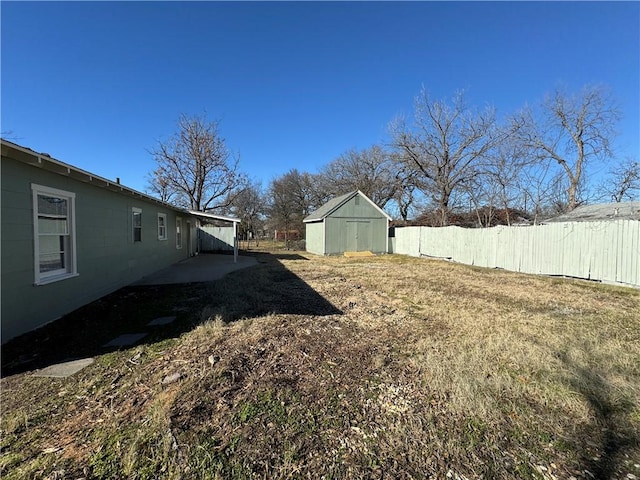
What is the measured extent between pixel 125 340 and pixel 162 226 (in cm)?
873

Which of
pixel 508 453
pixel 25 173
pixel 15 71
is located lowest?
pixel 508 453

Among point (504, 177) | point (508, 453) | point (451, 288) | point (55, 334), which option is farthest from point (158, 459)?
point (504, 177)

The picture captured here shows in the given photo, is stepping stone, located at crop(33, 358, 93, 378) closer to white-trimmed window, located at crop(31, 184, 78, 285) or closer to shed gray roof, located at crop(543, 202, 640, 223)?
white-trimmed window, located at crop(31, 184, 78, 285)

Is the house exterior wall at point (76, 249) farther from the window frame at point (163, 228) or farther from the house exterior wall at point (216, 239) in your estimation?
the house exterior wall at point (216, 239)

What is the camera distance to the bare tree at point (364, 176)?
30078mm

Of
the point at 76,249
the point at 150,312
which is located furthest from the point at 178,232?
the point at 150,312

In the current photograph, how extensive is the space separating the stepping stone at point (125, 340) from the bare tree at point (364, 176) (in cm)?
2689

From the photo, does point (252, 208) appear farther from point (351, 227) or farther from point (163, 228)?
point (163, 228)

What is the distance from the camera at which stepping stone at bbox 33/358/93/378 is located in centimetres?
324

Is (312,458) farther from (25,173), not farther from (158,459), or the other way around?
(25,173)

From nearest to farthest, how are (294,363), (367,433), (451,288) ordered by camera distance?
(367,433)
(294,363)
(451,288)

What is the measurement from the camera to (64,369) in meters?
3.37

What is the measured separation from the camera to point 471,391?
2.90 m

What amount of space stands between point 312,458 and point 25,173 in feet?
17.9
